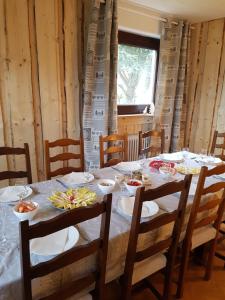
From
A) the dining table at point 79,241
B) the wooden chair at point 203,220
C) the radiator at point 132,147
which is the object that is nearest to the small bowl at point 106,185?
the dining table at point 79,241

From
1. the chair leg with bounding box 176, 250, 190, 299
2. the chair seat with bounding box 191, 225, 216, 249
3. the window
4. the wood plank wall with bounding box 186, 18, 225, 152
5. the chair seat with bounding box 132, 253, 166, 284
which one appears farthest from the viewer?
the wood plank wall with bounding box 186, 18, 225, 152

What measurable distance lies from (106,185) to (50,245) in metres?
0.66

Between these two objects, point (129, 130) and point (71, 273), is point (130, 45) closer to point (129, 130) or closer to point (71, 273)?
point (129, 130)

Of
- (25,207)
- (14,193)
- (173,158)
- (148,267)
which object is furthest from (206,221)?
(14,193)

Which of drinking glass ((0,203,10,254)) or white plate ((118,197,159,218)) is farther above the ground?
white plate ((118,197,159,218))

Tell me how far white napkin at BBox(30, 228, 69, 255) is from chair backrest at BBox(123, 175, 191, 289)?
1.09ft

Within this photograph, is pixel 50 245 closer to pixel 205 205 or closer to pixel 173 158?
pixel 205 205

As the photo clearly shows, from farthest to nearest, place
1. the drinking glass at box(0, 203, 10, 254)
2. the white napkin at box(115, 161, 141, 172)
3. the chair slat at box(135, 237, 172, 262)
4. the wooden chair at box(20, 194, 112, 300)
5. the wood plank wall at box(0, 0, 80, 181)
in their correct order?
the wood plank wall at box(0, 0, 80, 181)
the white napkin at box(115, 161, 141, 172)
the chair slat at box(135, 237, 172, 262)
the drinking glass at box(0, 203, 10, 254)
the wooden chair at box(20, 194, 112, 300)

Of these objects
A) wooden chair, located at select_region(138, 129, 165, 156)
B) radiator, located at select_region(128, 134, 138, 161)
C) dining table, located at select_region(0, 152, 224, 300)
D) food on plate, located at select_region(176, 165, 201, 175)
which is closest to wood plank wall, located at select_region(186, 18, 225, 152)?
radiator, located at select_region(128, 134, 138, 161)

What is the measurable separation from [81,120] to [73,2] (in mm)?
1268

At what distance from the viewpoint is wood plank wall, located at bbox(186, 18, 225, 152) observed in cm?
358

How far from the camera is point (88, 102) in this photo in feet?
9.02

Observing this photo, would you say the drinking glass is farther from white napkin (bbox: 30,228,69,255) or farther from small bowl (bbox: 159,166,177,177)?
small bowl (bbox: 159,166,177,177)

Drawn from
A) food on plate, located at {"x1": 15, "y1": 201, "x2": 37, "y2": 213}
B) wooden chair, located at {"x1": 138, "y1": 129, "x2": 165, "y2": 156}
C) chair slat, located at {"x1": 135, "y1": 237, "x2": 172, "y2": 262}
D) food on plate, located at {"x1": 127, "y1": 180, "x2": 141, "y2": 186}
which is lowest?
chair slat, located at {"x1": 135, "y1": 237, "x2": 172, "y2": 262}
